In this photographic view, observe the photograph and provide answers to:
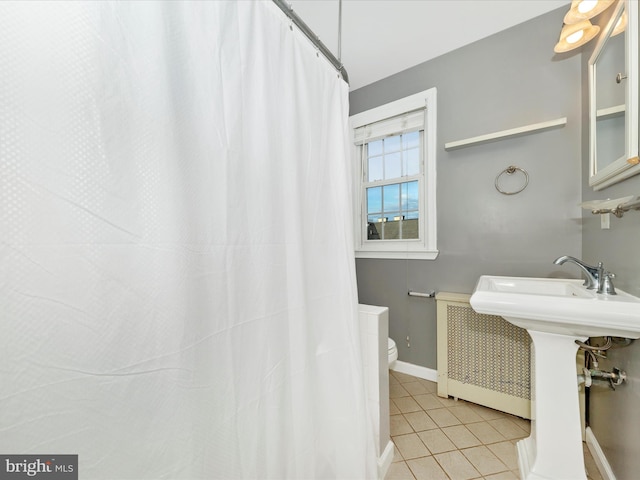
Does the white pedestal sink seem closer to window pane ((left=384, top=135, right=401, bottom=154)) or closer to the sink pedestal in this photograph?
the sink pedestal

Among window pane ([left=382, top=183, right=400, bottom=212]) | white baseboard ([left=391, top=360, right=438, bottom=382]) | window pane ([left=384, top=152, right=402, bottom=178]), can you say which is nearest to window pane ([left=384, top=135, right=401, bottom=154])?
window pane ([left=384, top=152, right=402, bottom=178])

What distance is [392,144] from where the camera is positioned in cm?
232

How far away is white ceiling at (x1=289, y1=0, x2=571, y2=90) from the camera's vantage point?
160 centimetres

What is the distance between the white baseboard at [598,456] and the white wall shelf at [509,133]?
66.8 inches

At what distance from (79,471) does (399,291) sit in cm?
207

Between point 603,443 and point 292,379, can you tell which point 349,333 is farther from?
point 603,443

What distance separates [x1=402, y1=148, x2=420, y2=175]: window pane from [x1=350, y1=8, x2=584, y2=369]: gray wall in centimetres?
19

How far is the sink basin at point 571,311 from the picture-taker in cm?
86

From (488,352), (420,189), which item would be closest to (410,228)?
(420,189)

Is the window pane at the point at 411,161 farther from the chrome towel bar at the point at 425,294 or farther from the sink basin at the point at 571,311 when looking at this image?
the sink basin at the point at 571,311

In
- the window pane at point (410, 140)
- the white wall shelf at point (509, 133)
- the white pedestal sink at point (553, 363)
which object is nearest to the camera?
the white pedestal sink at point (553, 363)

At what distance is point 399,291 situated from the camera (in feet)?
7.31

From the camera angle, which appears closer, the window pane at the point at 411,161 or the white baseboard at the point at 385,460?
the white baseboard at the point at 385,460

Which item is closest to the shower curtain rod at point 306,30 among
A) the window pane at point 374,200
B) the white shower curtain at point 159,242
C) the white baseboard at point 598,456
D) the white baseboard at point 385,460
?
the white shower curtain at point 159,242
